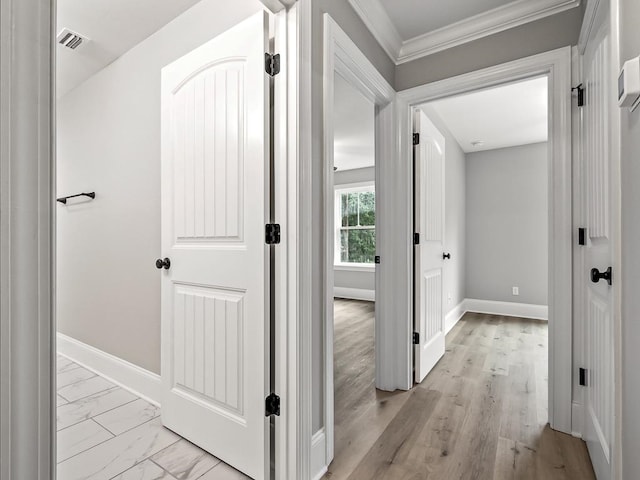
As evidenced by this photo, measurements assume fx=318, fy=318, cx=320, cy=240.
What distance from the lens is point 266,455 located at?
139 centimetres

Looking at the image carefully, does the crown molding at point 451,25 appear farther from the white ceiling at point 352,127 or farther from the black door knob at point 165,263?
the black door knob at point 165,263

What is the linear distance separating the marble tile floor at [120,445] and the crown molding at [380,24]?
8.36 feet

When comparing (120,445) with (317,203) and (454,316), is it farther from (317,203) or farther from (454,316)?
(454,316)

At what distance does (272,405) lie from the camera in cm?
140

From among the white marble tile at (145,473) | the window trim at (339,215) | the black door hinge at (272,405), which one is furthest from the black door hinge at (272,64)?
the window trim at (339,215)

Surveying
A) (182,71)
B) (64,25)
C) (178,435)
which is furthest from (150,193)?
(178,435)

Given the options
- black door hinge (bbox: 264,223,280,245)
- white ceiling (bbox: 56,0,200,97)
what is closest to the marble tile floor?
black door hinge (bbox: 264,223,280,245)

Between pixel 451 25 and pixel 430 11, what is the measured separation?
7.8 inches

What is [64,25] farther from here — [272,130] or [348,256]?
[348,256]

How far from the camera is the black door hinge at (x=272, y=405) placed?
54.7 inches

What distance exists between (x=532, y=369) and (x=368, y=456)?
1.94m

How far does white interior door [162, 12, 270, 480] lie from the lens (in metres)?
1.39

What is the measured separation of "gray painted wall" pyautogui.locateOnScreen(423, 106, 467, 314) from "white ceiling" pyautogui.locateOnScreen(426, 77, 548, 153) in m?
0.16

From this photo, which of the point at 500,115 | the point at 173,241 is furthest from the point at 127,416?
the point at 500,115
